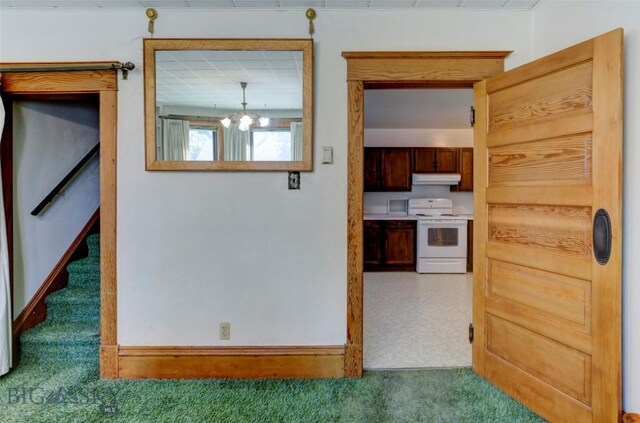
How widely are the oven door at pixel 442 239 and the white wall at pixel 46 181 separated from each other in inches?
177

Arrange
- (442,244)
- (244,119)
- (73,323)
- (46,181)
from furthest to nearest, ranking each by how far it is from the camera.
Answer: (442,244) → (46,181) → (73,323) → (244,119)

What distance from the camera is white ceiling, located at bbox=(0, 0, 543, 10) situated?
209cm

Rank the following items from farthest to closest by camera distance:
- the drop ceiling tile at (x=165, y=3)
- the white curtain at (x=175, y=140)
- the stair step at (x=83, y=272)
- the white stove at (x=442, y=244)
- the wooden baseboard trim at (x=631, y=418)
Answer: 1. the white stove at (x=442, y=244)
2. the stair step at (x=83, y=272)
3. the white curtain at (x=175, y=140)
4. the drop ceiling tile at (x=165, y=3)
5. the wooden baseboard trim at (x=631, y=418)

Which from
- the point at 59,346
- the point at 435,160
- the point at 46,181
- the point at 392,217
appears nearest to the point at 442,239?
the point at 392,217

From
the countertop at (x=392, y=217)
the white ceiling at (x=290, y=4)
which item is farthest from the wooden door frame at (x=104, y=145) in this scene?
the countertop at (x=392, y=217)

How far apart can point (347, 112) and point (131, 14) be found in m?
1.52

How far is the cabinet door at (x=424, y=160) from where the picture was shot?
590 centimetres

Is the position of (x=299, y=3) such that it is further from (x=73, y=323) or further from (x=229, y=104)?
(x=73, y=323)

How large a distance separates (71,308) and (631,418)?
11.8 feet

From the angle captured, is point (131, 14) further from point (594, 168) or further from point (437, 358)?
point (437, 358)

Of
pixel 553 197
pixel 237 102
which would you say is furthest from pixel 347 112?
pixel 553 197

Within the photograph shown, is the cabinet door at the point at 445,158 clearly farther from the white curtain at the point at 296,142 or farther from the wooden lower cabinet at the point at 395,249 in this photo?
the white curtain at the point at 296,142

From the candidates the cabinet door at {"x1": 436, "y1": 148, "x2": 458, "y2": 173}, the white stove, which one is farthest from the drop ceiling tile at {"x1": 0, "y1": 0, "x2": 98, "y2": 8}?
the cabinet door at {"x1": 436, "y1": 148, "x2": 458, "y2": 173}

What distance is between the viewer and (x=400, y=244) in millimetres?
5629
